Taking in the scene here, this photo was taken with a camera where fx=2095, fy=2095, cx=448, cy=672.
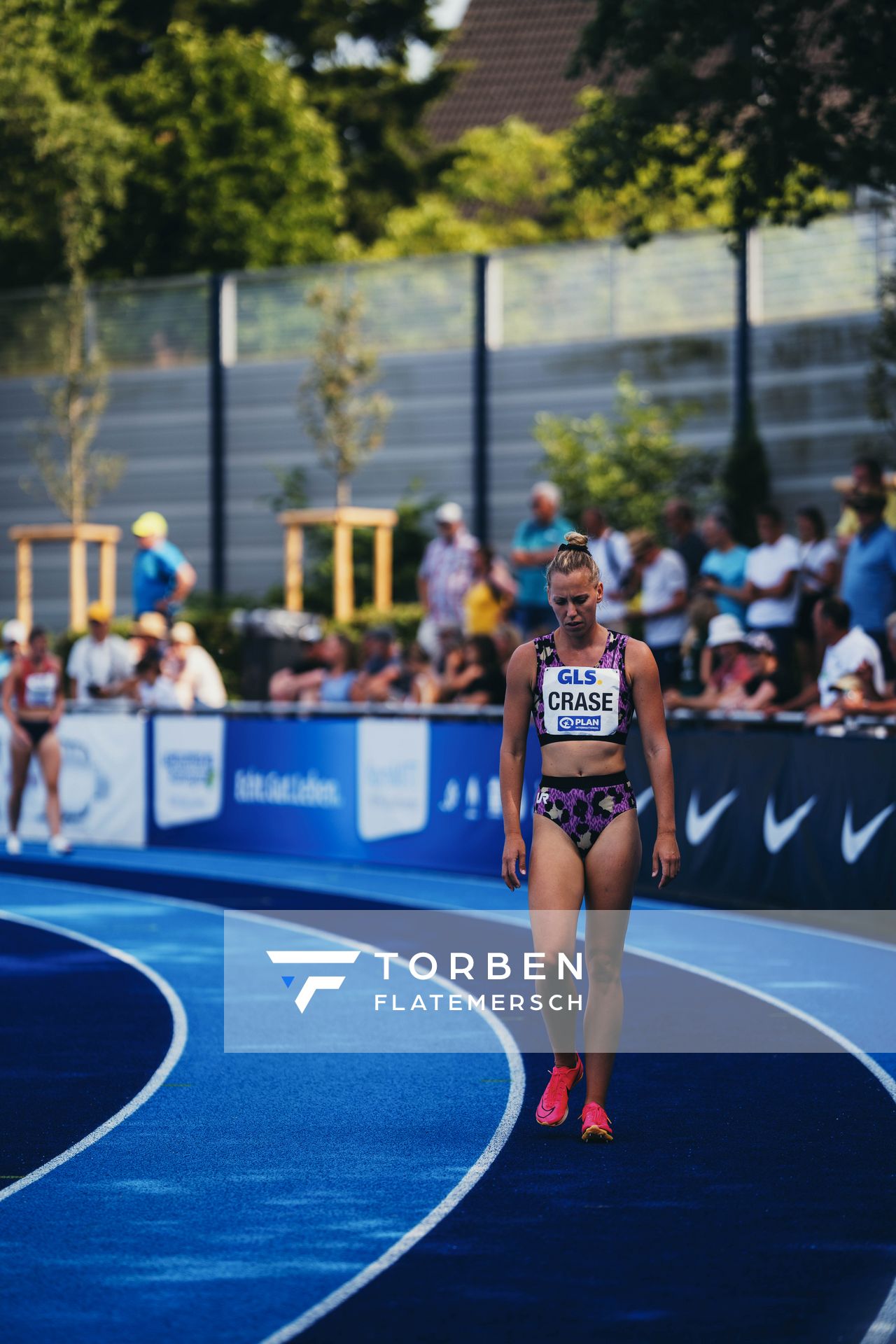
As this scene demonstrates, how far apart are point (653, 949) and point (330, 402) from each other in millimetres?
18756

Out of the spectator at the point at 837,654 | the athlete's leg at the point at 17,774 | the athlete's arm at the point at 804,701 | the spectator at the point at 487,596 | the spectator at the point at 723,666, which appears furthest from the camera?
the athlete's leg at the point at 17,774

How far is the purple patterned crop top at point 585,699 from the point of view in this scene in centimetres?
760

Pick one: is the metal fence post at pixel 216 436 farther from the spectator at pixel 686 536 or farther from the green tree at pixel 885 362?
the spectator at pixel 686 536

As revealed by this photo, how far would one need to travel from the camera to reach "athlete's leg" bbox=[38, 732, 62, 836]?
19.7 metres

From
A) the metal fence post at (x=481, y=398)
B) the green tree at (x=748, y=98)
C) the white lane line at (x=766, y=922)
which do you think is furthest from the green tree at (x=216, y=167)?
the white lane line at (x=766, y=922)

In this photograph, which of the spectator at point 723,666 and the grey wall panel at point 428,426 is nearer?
the spectator at point 723,666

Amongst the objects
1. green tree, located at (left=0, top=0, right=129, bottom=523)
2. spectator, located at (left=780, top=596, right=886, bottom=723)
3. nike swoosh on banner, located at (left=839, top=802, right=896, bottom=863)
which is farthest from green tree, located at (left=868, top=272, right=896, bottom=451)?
green tree, located at (left=0, top=0, right=129, bottom=523)

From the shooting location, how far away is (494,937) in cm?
1364

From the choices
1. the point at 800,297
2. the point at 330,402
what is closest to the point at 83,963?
the point at 800,297

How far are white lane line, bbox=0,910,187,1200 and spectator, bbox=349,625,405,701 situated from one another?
5427 millimetres

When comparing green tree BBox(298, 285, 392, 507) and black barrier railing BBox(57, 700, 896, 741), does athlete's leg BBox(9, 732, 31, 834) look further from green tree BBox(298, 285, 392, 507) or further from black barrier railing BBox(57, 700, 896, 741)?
green tree BBox(298, 285, 392, 507)

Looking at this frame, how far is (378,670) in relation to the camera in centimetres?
2048

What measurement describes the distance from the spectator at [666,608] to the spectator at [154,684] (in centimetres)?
569

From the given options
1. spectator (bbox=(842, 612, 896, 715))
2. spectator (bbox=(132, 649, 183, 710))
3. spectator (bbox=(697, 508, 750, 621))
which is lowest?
spectator (bbox=(132, 649, 183, 710))
